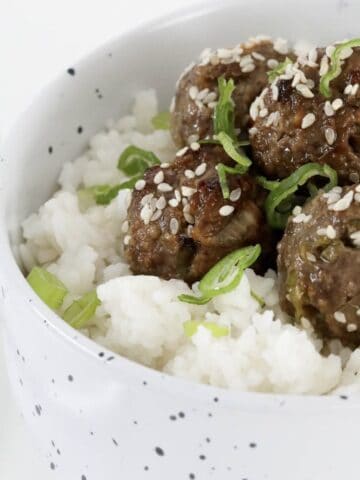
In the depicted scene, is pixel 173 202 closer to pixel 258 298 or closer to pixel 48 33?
pixel 258 298

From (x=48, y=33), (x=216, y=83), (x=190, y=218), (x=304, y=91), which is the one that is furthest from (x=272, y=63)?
(x=48, y=33)

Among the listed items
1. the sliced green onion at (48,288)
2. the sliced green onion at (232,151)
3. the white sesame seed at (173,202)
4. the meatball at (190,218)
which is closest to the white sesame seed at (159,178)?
the meatball at (190,218)

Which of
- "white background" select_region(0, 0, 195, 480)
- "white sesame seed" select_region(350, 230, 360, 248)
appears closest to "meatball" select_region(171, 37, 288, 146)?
"white sesame seed" select_region(350, 230, 360, 248)

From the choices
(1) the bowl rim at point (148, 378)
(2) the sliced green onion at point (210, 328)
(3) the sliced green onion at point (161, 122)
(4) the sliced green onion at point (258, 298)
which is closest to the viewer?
(1) the bowl rim at point (148, 378)

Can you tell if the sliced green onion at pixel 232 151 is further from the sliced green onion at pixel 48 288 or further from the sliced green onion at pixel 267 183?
the sliced green onion at pixel 48 288

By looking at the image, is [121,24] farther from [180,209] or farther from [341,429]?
[341,429]

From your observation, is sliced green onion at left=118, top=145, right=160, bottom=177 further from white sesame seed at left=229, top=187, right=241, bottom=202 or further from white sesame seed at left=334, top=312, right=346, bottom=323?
white sesame seed at left=334, top=312, right=346, bottom=323
